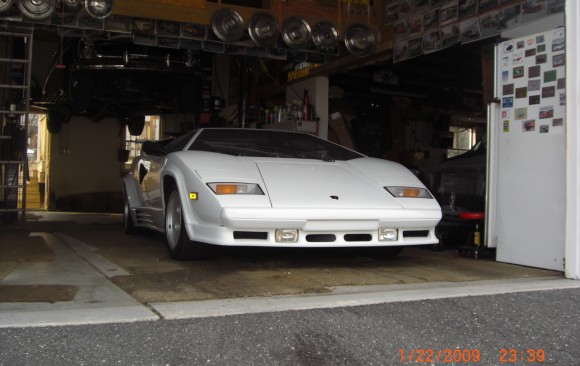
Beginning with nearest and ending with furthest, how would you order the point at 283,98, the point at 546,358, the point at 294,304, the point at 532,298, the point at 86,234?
the point at 546,358 → the point at 294,304 → the point at 532,298 → the point at 86,234 → the point at 283,98

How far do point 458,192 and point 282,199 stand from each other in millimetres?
2570

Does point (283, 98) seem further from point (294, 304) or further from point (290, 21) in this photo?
point (294, 304)

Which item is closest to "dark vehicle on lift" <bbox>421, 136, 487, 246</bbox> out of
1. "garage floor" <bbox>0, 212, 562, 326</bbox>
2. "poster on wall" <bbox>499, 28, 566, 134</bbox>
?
"garage floor" <bbox>0, 212, 562, 326</bbox>

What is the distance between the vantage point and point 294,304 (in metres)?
3.02

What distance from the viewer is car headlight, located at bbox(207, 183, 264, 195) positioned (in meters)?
3.81

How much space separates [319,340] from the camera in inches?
99.0

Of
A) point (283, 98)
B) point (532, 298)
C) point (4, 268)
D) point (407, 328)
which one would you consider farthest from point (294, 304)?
point (283, 98)

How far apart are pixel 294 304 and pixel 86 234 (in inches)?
177

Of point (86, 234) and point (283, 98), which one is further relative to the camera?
point (283, 98)

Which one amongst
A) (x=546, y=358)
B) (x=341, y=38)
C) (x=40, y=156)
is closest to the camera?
(x=546, y=358)

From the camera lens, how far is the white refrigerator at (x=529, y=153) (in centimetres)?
442

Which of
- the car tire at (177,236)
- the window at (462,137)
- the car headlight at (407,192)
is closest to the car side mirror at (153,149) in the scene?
the car tire at (177,236)

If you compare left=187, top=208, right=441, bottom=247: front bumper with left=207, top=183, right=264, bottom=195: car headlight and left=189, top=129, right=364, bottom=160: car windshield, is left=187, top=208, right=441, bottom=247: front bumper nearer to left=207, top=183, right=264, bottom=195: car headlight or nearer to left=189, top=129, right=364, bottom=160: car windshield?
left=207, top=183, right=264, bottom=195: car headlight

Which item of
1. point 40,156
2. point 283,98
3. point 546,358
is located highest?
point 283,98
